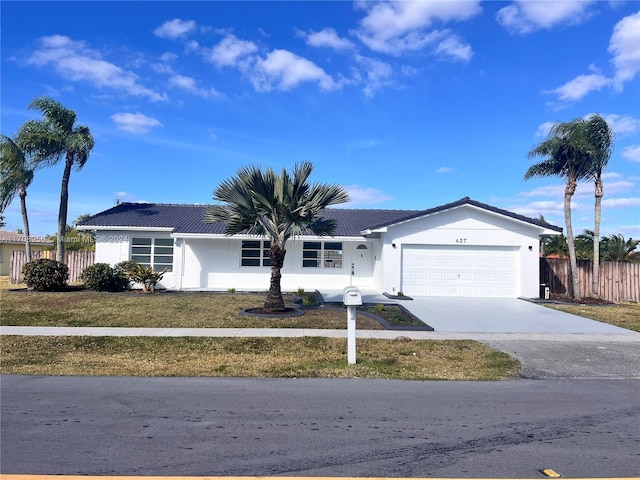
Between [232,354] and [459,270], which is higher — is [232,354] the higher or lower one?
the lower one

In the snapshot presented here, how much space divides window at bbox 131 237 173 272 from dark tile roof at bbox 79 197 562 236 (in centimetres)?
74

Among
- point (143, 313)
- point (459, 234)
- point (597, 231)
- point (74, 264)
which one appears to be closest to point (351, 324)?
point (143, 313)

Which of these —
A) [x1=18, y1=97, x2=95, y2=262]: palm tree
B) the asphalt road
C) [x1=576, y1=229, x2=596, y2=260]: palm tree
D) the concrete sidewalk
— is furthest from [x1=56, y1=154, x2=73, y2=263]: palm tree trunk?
[x1=576, y1=229, x2=596, y2=260]: palm tree

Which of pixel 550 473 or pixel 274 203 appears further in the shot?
pixel 274 203

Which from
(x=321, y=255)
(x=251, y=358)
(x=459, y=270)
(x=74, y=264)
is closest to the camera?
(x=251, y=358)

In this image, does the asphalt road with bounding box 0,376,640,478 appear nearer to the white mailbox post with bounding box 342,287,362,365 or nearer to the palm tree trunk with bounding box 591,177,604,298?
the white mailbox post with bounding box 342,287,362,365

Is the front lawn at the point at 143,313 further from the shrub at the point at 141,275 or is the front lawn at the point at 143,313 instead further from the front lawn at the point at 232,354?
the shrub at the point at 141,275

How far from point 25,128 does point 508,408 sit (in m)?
21.8

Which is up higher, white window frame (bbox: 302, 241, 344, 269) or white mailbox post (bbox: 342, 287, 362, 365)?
white window frame (bbox: 302, 241, 344, 269)

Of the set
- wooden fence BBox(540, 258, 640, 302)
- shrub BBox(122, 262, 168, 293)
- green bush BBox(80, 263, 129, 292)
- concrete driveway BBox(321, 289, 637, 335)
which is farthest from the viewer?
wooden fence BBox(540, 258, 640, 302)

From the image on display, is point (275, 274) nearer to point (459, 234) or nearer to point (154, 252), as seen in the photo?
point (459, 234)

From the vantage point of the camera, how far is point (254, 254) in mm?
20500

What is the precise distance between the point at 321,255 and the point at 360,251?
1.89 m

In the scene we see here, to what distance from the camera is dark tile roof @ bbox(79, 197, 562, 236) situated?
719 inches
